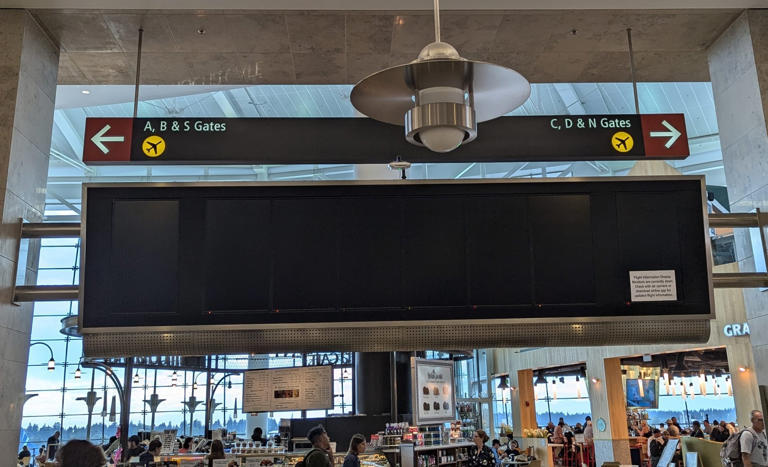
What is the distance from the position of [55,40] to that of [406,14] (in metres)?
3.11

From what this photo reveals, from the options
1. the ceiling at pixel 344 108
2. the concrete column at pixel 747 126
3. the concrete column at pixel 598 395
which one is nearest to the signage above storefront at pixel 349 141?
the concrete column at pixel 747 126

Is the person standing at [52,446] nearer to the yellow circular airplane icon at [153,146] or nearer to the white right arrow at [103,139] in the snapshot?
the white right arrow at [103,139]

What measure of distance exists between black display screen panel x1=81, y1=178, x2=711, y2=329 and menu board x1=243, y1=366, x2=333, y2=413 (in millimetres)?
7118

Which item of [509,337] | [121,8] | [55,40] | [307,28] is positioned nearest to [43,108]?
[55,40]

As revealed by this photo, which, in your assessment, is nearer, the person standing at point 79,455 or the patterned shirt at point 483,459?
the person standing at point 79,455

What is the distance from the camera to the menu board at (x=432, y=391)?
12102 mm

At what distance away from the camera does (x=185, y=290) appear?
187 inches

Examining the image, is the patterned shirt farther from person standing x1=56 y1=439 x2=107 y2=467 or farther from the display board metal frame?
person standing x1=56 y1=439 x2=107 y2=467

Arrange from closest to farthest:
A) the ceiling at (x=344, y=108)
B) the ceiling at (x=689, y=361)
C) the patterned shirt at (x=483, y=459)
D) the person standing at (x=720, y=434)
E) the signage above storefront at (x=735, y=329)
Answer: the patterned shirt at (x=483, y=459), the signage above storefront at (x=735, y=329), the person standing at (x=720, y=434), the ceiling at (x=344, y=108), the ceiling at (x=689, y=361)

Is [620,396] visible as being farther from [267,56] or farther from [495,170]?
[267,56]

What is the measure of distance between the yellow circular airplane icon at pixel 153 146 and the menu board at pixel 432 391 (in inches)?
317

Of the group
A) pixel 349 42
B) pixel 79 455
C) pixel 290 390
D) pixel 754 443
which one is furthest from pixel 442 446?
pixel 79 455

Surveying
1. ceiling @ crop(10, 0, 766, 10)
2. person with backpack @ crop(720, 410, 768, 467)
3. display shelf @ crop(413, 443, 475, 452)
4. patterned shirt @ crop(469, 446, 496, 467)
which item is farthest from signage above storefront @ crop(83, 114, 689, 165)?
display shelf @ crop(413, 443, 475, 452)

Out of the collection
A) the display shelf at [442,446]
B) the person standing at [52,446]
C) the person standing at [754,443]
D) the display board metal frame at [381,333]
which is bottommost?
the person standing at [52,446]
